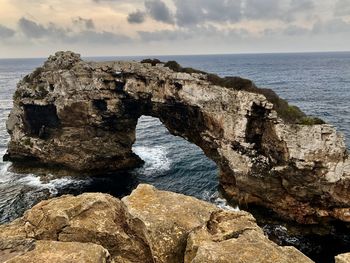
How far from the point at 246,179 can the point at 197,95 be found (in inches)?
481

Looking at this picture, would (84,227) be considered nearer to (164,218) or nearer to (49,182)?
(164,218)

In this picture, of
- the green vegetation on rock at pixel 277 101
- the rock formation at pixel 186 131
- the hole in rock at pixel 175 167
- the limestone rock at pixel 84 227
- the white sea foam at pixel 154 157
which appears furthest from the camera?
the white sea foam at pixel 154 157

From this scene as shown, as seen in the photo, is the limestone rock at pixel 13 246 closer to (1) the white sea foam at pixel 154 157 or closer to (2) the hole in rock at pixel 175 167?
(2) the hole in rock at pixel 175 167

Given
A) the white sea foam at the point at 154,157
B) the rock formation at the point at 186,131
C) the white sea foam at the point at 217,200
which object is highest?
the rock formation at the point at 186,131

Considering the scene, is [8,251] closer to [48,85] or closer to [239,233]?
[239,233]

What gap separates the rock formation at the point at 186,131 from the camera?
37000mm

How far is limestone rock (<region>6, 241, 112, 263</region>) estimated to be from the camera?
1402cm

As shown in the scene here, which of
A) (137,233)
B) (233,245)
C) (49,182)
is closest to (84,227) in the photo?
(137,233)

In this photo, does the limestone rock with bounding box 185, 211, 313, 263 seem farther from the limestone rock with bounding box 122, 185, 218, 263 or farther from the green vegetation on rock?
the green vegetation on rock

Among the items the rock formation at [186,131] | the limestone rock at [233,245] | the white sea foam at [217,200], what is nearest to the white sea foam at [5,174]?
the rock formation at [186,131]

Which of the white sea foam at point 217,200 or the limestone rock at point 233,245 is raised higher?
the limestone rock at point 233,245

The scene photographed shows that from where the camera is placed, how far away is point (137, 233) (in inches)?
707

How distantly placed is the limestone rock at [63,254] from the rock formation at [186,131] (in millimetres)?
27117

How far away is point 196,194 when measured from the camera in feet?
160
